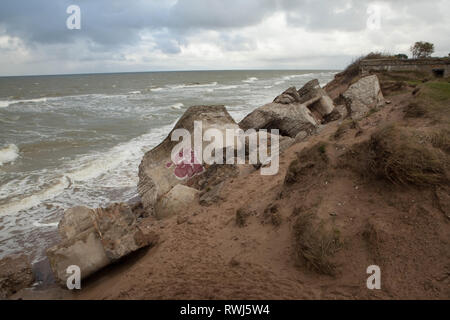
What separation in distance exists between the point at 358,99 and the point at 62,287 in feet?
29.6

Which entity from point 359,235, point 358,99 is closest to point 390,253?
point 359,235

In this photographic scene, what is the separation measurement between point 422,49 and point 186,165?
1890 centimetres

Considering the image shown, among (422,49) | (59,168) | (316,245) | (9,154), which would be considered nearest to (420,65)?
(422,49)

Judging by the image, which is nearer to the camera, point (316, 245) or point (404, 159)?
point (316, 245)

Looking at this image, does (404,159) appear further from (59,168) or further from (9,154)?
(9,154)

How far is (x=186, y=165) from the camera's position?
8211 mm

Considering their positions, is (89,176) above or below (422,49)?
below

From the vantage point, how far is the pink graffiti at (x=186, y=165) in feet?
26.6

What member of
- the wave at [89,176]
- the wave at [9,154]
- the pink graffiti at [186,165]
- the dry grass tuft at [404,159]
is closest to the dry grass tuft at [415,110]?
the dry grass tuft at [404,159]

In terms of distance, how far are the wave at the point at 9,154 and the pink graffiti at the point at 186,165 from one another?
8.95 m

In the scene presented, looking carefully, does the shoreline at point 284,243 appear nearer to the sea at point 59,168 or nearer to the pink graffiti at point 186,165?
the pink graffiti at point 186,165

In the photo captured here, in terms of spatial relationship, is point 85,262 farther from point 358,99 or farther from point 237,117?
point 237,117
